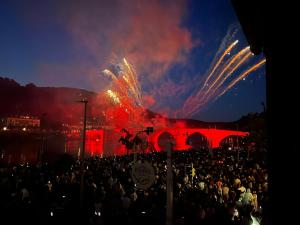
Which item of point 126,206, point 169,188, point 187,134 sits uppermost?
point 187,134

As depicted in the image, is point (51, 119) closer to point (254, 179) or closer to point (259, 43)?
point (254, 179)

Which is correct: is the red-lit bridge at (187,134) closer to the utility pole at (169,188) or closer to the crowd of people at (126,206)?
the crowd of people at (126,206)

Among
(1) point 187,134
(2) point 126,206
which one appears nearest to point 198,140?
(1) point 187,134

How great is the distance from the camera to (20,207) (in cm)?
1158

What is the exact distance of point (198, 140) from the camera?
364 ft

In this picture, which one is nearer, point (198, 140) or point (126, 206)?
point (126, 206)

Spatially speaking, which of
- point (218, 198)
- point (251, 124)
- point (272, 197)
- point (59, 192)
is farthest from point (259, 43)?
point (251, 124)

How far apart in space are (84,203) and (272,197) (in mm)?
12300

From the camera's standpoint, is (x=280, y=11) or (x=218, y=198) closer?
(x=280, y=11)

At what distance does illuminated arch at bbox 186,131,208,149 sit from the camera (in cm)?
10656

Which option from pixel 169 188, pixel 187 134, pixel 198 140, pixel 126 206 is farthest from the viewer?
pixel 198 140

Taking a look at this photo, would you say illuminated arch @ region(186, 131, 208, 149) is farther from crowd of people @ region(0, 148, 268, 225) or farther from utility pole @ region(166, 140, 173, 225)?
utility pole @ region(166, 140, 173, 225)

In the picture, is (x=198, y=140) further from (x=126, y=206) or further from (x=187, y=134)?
(x=126, y=206)

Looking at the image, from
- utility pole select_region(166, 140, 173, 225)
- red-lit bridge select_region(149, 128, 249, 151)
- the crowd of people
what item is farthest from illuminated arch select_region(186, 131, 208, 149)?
utility pole select_region(166, 140, 173, 225)
